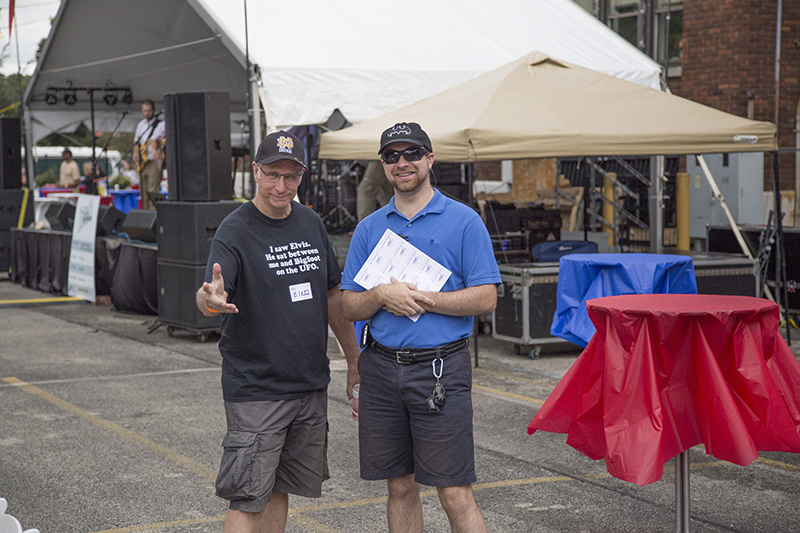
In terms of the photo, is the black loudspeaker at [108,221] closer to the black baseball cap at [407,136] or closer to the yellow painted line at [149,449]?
the yellow painted line at [149,449]

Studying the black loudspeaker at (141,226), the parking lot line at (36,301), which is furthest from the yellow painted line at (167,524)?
the parking lot line at (36,301)

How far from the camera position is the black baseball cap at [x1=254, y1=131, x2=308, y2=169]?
141 inches

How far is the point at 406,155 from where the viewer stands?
362 cm

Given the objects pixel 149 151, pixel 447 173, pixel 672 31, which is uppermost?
pixel 672 31

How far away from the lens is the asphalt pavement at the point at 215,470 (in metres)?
4.69

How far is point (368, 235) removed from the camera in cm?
380

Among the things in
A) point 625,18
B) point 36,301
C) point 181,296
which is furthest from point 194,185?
point 625,18

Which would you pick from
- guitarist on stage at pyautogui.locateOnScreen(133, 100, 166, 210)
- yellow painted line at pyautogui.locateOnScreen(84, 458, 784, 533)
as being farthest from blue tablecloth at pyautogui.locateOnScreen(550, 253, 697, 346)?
guitarist on stage at pyautogui.locateOnScreen(133, 100, 166, 210)

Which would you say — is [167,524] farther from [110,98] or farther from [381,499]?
[110,98]

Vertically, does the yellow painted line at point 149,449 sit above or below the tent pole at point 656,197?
below

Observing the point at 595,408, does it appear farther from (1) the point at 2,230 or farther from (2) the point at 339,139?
(1) the point at 2,230

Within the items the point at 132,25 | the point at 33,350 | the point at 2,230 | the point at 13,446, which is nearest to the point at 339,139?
the point at 33,350

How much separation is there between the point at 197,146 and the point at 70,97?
8.38m

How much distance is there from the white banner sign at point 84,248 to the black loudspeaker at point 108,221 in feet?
1.13
